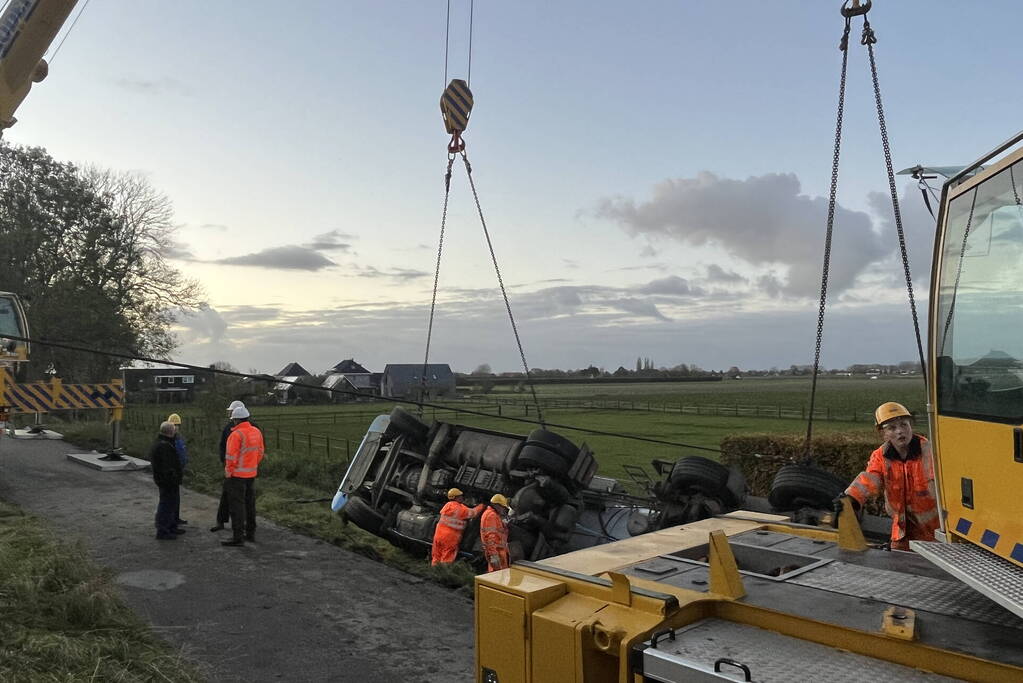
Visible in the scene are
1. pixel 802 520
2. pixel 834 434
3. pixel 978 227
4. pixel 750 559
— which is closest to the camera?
pixel 978 227

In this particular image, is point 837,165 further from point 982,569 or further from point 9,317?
point 9,317

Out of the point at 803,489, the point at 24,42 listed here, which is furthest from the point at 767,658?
the point at 24,42

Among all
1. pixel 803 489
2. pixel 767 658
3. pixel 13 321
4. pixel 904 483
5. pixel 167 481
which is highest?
pixel 13 321

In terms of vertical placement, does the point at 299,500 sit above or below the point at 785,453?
below

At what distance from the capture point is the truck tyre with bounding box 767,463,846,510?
5.51 metres

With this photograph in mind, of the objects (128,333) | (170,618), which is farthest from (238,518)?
(128,333)

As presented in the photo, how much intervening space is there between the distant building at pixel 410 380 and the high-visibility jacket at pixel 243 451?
45.8m

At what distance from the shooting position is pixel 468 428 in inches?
372

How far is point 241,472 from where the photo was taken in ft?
31.1

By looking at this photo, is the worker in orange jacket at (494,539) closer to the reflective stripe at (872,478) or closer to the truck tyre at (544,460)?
the truck tyre at (544,460)

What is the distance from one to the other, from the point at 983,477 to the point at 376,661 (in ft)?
15.0

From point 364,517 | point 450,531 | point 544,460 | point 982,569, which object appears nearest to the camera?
point 982,569

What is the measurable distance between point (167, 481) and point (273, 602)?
3.08m

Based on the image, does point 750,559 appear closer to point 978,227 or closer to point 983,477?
point 983,477
